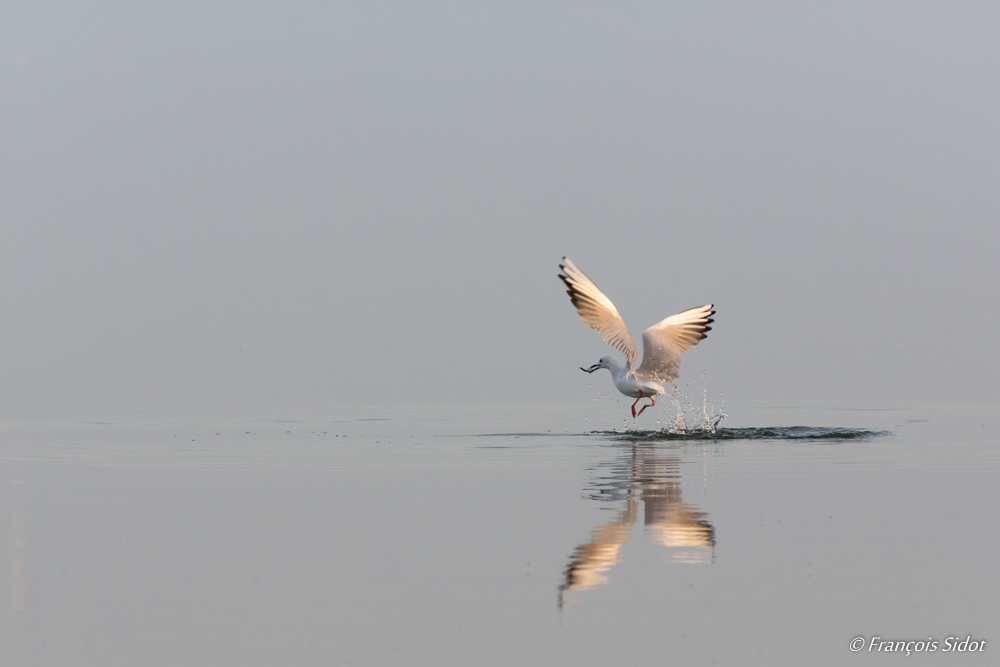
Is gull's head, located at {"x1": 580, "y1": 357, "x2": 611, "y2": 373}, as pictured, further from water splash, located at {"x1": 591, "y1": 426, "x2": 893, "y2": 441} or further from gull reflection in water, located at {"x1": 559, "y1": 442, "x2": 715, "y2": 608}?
gull reflection in water, located at {"x1": 559, "y1": 442, "x2": 715, "y2": 608}

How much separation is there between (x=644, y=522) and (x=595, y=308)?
1101 centimetres

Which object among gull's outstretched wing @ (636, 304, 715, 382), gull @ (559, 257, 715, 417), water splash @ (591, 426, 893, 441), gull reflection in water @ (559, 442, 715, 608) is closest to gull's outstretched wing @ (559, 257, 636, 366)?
gull @ (559, 257, 715, 417)

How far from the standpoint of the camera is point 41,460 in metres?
21.2

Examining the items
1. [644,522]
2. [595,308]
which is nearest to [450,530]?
[644,522]

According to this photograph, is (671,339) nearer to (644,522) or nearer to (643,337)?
(643,337)

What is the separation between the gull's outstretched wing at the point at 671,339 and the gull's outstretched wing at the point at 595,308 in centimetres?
60

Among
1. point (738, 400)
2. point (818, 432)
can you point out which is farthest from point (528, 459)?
point (738, 400)

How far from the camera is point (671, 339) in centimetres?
2497

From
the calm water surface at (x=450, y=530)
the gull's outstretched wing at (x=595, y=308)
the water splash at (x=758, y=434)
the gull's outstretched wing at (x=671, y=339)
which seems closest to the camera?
the calm water surface at (x=450, y=530)

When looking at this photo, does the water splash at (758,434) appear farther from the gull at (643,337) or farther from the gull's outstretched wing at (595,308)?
the gull's outstretched wing at (595,308)

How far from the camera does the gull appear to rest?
24078mm

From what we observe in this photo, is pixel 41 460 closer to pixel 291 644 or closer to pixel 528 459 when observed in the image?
pixel 528 459

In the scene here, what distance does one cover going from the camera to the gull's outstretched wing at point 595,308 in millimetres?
24000

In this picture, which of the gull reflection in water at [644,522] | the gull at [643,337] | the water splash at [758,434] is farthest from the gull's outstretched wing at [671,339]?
the gull reflection in water at [644,522]
